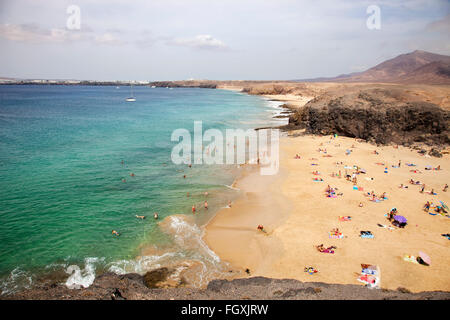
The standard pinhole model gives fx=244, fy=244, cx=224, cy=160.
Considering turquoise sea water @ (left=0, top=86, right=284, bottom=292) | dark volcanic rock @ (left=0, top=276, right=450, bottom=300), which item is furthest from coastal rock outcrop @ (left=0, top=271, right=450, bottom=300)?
turquoise sea water @ (left=0, top=86, right=284, bottom=292)

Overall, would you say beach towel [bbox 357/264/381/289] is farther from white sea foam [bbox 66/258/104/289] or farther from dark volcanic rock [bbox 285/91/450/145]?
dark volcanic rock [bbox 285/91/450/145]

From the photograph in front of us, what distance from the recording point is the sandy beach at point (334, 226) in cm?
1357

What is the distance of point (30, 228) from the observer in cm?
1788

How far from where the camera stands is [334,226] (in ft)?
58.3

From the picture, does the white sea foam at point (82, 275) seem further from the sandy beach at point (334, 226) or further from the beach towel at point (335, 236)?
the beach towel at point (335, 236)

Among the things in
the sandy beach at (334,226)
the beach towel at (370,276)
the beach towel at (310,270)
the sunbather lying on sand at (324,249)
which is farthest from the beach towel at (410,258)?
the beach towel at (310,270)

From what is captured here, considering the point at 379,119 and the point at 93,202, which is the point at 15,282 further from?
the point at 379,119

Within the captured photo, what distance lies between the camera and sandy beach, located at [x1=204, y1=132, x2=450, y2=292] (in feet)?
44.5

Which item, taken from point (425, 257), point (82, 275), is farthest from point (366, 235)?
point (82, 275)

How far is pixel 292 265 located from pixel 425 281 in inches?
261

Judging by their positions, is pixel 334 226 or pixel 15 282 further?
pixel 334 226

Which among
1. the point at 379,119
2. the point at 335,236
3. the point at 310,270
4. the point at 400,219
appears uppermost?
the point at 379,119

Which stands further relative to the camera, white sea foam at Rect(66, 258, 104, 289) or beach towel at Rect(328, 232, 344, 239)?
beach towel at Rect(328, 232, 344, 239)
